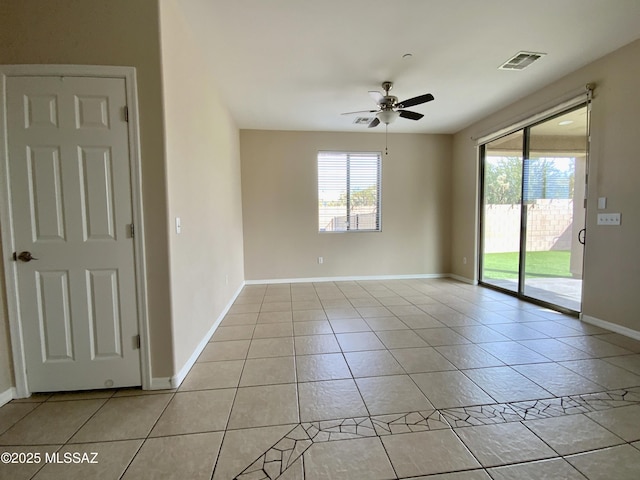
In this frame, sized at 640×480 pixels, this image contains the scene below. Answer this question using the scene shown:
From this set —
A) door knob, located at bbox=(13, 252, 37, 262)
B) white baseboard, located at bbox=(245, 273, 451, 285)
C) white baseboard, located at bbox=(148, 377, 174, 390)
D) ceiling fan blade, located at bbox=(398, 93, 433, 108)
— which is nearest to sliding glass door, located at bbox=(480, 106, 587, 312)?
white baseboard, located at bbox=(245, 273, 451, 285)

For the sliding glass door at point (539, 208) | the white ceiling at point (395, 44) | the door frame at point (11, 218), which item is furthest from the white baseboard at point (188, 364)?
the sliding glass door at point (539, 208)

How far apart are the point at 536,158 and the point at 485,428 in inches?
148

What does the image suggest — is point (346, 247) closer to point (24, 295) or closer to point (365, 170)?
point (365, 170)

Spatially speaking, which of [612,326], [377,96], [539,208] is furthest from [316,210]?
[612,326]

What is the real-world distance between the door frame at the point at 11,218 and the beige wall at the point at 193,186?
0.19 m

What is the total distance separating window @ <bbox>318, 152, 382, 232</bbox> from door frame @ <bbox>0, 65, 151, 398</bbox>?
369 centimetres

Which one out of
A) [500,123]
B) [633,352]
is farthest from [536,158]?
[633,352]

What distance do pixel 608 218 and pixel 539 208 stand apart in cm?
92

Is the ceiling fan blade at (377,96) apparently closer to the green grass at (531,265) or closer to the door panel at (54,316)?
the green grass at (531,265)

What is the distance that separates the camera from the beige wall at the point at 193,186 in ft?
6.53

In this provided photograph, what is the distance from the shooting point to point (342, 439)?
1.47m

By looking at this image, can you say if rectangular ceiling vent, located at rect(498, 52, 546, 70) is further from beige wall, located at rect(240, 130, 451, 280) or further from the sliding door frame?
beige wall, located at rect(240, 130, 451, 280)

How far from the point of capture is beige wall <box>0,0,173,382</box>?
1740mm

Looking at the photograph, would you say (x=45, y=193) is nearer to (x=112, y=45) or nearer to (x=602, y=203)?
(x=112, y=45)
